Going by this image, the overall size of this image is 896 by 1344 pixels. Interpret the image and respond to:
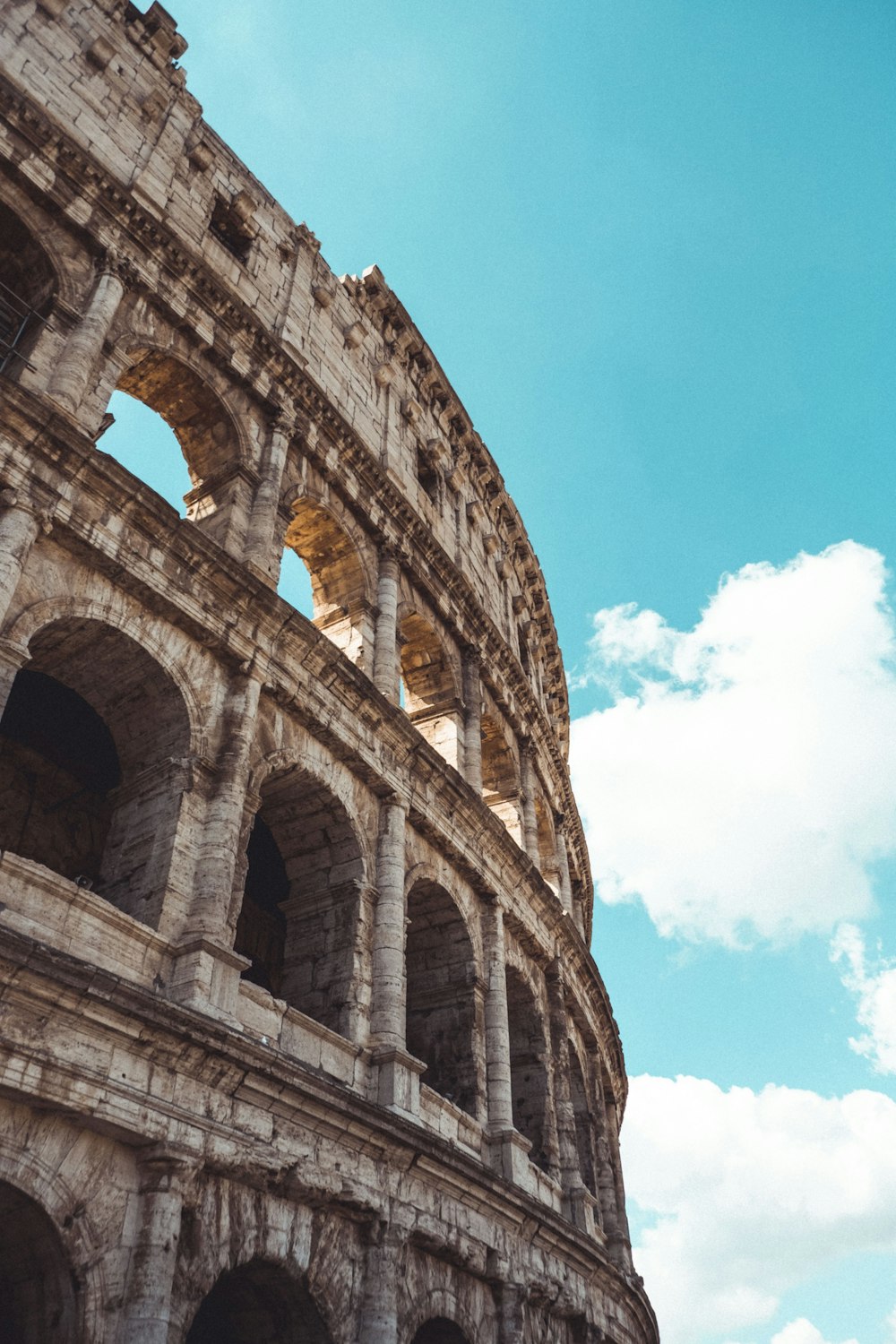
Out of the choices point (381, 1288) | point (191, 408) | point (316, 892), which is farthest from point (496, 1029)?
point (191, 408)

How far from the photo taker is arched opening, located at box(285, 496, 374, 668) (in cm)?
1358

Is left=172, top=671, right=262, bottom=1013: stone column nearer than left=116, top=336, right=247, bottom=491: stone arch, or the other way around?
left=172, top=671, right=262, bottom=1013: stone column

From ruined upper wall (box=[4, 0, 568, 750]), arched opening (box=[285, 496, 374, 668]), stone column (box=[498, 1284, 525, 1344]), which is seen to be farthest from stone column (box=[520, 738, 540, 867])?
stone column (box=[498, 1284, 525, 1344])

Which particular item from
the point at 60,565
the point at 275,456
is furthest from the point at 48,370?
the point at 275,456

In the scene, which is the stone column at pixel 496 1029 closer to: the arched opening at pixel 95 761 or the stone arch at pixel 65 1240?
the arched opening at pixel 95 761

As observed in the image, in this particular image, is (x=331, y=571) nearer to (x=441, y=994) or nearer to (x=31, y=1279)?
(x=441, y=994)

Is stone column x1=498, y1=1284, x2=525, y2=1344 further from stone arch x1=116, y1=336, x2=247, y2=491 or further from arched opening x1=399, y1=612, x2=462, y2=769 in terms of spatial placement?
stone arch x1=116, y1=336, x2=247, y2=491

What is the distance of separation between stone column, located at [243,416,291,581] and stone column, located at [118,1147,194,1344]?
19.8 feet

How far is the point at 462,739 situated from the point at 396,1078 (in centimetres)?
636

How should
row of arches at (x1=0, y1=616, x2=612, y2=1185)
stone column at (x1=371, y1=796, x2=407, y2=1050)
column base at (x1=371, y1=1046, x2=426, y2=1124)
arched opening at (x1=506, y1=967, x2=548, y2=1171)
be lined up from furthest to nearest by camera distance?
arched opening at (x1=506, y1=967, x2=548, y2=1171)
stone column at (x1=371, y1=796, x2=407, y2=1050)
column base at (x1=371, y1=1046, x2=426, y2=1124)
row of arches at (x1=0, y1=616, x2=612, y2=1185)

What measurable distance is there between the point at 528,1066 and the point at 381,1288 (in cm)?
566

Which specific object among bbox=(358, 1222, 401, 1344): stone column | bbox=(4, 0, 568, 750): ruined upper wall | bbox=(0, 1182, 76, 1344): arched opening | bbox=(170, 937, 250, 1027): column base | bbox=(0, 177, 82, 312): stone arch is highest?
bbox=(4, 0, 568, 750): ruined upper wall

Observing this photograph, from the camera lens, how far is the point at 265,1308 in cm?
816

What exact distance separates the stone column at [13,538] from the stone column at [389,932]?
4.73 meters
